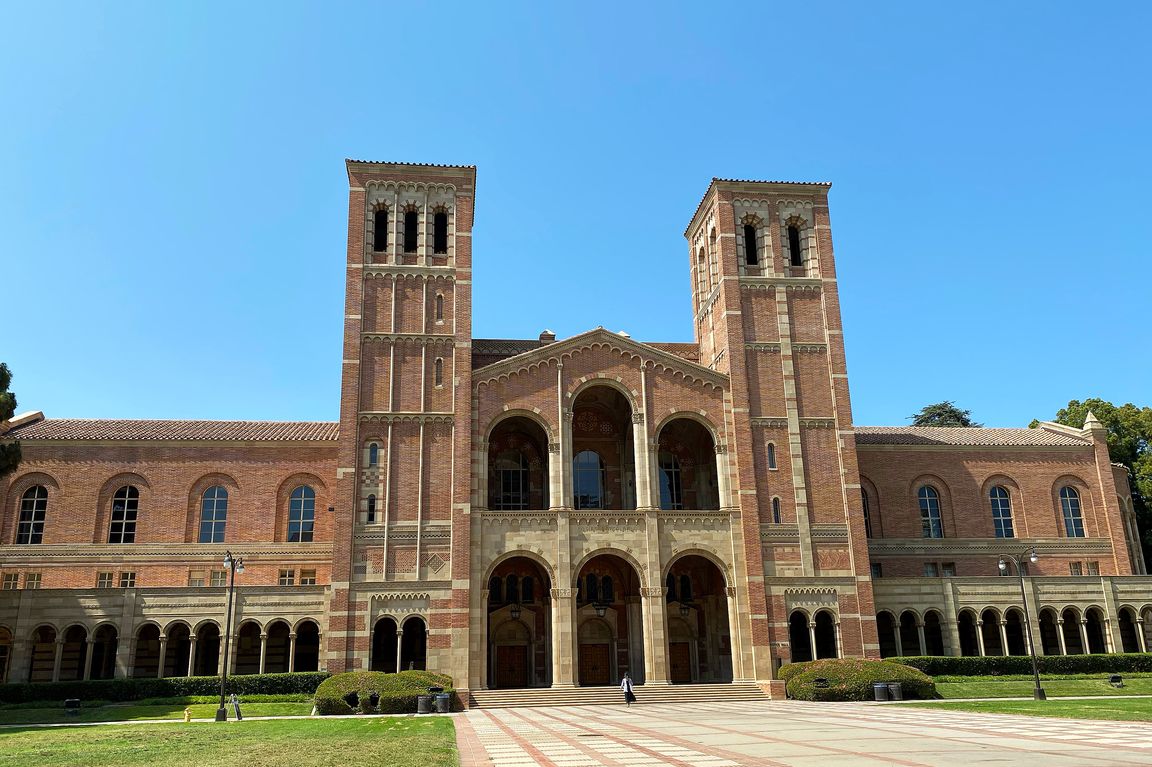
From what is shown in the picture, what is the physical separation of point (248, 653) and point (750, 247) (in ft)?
108

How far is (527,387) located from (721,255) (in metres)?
12.6

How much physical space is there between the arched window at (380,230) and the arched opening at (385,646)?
1835 centimetres

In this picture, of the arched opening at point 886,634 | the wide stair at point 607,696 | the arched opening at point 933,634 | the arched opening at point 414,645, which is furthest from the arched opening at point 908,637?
the arched opening at point 414,645

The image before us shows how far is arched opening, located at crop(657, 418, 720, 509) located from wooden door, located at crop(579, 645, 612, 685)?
27.5ft

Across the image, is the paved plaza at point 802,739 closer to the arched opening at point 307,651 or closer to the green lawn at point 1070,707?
the green lawn at point 1070,707

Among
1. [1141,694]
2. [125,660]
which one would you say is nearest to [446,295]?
[125,660]

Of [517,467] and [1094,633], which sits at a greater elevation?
[517,467]

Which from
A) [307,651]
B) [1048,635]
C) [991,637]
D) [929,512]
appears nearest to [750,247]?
[929,512]

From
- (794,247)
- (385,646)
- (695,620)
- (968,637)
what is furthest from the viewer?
(794,247)

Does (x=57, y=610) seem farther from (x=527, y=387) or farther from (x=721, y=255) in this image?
(x=721, y=255)

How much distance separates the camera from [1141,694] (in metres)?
33.5

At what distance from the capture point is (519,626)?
145 ft

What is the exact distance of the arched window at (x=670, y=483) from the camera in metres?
46.7

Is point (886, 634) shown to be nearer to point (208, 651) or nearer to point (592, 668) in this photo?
point (592, 668)
